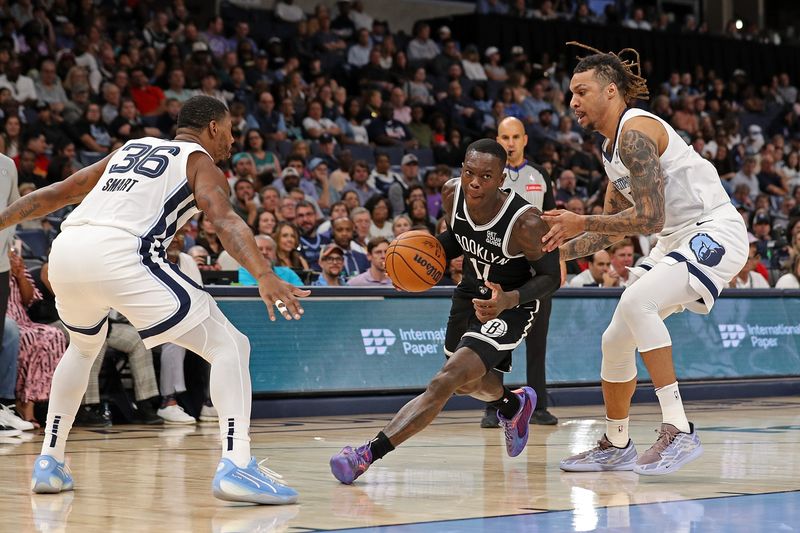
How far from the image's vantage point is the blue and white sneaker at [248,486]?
4887 mm

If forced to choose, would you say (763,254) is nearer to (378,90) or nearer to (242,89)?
(378,90)

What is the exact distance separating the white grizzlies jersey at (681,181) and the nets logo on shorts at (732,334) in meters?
5.98

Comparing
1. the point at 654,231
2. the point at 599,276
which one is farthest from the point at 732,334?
the point at 654,231

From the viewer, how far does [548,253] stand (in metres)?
6.11

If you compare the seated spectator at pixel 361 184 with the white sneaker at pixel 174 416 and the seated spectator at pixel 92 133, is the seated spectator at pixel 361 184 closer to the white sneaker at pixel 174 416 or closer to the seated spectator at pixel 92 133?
the seated spectator at pixel 92 133

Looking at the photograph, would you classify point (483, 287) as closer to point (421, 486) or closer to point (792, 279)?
point (421, 486)

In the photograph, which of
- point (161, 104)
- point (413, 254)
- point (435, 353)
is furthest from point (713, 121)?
point (413, 254)

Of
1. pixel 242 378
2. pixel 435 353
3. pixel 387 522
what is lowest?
pixel 435 353

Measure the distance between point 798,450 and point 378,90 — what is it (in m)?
11.4

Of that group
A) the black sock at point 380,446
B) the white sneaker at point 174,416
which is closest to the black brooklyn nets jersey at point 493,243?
the black sock at point 380,446

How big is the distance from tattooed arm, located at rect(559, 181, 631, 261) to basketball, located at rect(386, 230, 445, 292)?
686 millimetres

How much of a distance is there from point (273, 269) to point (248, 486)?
5.53m

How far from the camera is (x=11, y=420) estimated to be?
8273 millimetres

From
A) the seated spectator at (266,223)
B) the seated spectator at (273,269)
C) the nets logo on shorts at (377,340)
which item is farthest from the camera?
the seated spectator at (266,223)
